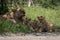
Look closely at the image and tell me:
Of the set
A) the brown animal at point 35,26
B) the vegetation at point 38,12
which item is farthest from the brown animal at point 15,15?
the brown animal at point 35,26

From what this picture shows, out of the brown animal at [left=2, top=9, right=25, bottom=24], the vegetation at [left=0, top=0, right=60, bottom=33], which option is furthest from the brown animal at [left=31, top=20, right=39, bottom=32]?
the brown animal at [left=2, top=9, right=25, bottom=24]

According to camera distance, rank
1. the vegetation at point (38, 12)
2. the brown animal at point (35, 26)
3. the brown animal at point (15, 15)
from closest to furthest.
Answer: the vegetation at point (38, 12) < the brown animal at point (35, 26) < the brown animal at point (15, 15)

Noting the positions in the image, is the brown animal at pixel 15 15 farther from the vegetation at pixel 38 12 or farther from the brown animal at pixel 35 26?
the brown animal at pixel 35 26

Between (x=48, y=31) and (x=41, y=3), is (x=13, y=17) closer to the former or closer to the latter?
(x=48, y=31)

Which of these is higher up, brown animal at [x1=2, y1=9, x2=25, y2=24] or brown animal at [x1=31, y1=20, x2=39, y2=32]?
brown animal at [x1=2, y1=9, x2=25, y2=24]

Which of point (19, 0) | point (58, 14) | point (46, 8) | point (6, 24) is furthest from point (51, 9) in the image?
point (6, 24)

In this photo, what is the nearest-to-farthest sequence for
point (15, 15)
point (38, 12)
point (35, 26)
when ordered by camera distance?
point (35, 26), point (15, 15), point (38, 12)

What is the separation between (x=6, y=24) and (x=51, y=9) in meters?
10.8

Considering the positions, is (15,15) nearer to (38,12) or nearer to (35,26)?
A: (35,26)

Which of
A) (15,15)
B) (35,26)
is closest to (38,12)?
(15,15)

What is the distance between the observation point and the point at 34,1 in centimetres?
2167

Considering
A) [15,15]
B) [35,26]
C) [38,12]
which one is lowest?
[38,12]

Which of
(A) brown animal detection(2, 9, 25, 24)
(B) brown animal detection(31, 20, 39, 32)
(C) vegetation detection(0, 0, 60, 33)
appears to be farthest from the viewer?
(A) brown animal detection(2, 9, 25, 24)

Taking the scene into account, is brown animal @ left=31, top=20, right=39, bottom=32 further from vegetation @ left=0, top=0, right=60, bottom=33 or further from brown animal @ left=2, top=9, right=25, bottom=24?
brown animal @ left=2, top=9, right=25, bottom=24
